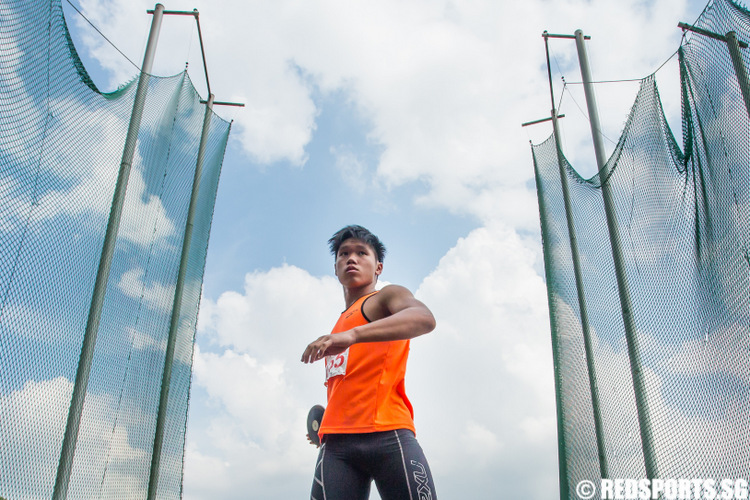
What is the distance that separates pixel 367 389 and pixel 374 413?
0.29 ft

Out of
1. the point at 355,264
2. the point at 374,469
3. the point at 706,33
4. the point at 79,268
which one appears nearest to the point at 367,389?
the point at 374,469

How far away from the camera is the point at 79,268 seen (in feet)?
9.90

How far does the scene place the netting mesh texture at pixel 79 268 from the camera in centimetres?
251

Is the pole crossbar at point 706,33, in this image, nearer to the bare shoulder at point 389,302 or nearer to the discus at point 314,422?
the bare shoulder at point 389,302

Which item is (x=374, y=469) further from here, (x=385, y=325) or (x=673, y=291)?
(x=673, y=291)

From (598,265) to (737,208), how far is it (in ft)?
4.83

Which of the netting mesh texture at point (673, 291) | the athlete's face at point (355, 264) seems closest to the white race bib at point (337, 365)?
the athlete's face at point (355, 264)

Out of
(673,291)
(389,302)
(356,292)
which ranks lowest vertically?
(389,302)

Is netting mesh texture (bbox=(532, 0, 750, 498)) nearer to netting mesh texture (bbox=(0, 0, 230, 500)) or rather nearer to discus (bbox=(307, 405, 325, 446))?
discus (bbox=(307, 405, 325, 446))

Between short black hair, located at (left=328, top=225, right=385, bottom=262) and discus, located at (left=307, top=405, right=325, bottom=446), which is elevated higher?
short black hair, located at (left=328, top=225, right=385, bottom=262)

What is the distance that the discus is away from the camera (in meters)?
1.98

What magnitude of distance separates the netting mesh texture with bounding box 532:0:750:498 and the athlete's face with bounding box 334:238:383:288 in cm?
161

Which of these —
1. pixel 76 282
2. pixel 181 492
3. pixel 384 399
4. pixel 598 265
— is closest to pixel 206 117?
pixel 76 282

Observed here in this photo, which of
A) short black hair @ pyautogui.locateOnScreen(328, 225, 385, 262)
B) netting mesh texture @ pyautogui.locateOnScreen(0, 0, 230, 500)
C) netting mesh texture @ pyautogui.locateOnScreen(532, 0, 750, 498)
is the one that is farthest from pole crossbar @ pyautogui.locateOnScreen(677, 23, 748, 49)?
netting mesh texture @ pyautogui.locateOnScreen(0, 0, 230, 500)
